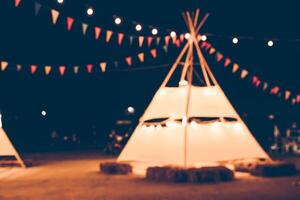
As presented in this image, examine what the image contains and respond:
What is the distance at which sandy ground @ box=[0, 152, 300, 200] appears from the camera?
417 inches

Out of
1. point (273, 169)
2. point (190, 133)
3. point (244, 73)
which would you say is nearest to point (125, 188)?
point (190, 133)

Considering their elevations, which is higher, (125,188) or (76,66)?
(76,66)

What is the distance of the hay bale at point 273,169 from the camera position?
13797mm

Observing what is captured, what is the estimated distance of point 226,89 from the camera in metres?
37.8

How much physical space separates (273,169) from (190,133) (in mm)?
2380

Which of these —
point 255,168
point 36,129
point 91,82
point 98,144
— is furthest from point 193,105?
point 91,82

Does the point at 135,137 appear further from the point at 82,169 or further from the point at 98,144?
the point at 98,144

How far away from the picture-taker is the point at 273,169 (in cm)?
1383

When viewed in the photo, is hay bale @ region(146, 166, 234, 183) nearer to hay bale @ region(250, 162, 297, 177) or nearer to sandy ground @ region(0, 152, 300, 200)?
sandy ground @ region(0, 152, 300, 200)

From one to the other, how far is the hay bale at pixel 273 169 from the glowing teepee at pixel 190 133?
121cm

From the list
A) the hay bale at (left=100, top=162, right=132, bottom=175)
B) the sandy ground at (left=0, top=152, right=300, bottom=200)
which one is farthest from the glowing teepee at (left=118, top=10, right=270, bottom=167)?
the sandy ground at (left=0, top=152, right=300, bottom=200)

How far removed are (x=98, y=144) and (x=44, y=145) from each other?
10.3 ft

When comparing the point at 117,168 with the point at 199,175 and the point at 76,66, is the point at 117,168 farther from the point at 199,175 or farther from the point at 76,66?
the point at 76,66

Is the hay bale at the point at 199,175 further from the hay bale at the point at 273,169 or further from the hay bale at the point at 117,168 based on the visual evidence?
the hay bale at the point at 117,168
